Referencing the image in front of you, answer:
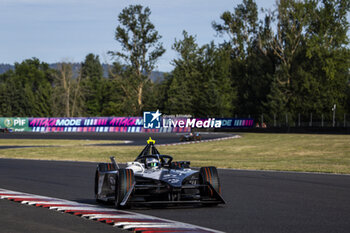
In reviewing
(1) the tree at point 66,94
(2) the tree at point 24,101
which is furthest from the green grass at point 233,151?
(2) the tree at point 24,101

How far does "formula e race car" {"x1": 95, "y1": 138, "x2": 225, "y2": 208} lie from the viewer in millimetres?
10078

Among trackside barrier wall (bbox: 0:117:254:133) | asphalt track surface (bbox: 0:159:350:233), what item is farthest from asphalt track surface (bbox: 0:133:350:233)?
trackside barrier wall (bbox: 0:117:254:133)

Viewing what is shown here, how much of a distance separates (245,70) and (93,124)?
2595 cm

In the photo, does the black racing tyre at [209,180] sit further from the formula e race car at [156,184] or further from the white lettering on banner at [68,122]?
the white lettering on banner at [68,122]

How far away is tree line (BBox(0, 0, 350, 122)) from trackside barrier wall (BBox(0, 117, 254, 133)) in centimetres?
1004

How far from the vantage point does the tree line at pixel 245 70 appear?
6600cm

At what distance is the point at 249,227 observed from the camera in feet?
26.0

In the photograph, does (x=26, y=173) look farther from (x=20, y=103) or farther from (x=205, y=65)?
(x=20, y=103)

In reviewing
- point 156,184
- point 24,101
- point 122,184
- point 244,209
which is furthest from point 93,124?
point 244,209

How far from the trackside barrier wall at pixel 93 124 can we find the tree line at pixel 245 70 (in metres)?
10.0

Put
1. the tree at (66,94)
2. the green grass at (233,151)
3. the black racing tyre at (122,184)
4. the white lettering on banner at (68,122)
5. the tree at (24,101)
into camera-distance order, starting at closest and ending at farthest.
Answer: the black racing tyre at (122,184)
the green grass at (233,151)
the white lettering on banner at (68,122)
the tree at (66,94)
the tree at (24,101)

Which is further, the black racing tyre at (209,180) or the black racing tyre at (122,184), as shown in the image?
the black racing tyre at (209,180)

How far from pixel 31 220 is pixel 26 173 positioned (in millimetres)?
10507

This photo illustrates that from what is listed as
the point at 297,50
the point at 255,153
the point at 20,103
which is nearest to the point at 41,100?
the point at 20,103
